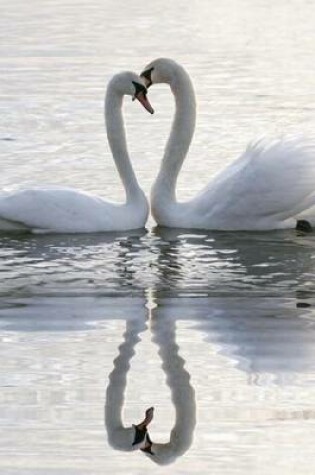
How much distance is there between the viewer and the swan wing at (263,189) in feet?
39.8

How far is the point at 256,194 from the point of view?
12.1 meters

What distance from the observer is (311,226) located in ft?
40.7

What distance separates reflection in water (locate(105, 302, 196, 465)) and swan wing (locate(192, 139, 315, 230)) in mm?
2878

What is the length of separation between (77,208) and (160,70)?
1.25 meters

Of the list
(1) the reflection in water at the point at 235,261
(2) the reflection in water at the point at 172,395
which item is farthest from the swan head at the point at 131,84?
(2) the reflection in water at the point at 172,395

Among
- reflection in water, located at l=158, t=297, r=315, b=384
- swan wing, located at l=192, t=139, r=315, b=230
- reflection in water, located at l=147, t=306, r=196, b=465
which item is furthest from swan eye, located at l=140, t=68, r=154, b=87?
reflection in water, located at l=147, t=306, r=196, b=465

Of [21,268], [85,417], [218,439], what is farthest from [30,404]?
[21,268]

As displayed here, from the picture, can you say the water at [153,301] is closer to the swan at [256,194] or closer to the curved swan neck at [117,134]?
the swan at [256,194]

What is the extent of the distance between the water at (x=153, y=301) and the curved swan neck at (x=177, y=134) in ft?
1.40

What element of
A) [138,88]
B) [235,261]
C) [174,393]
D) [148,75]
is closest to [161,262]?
[235,261]

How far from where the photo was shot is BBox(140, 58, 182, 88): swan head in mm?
12586

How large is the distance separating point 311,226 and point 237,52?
711 centimetres

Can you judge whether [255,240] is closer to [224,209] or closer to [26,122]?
[224,209]

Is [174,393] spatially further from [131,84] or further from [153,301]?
[131,84]
